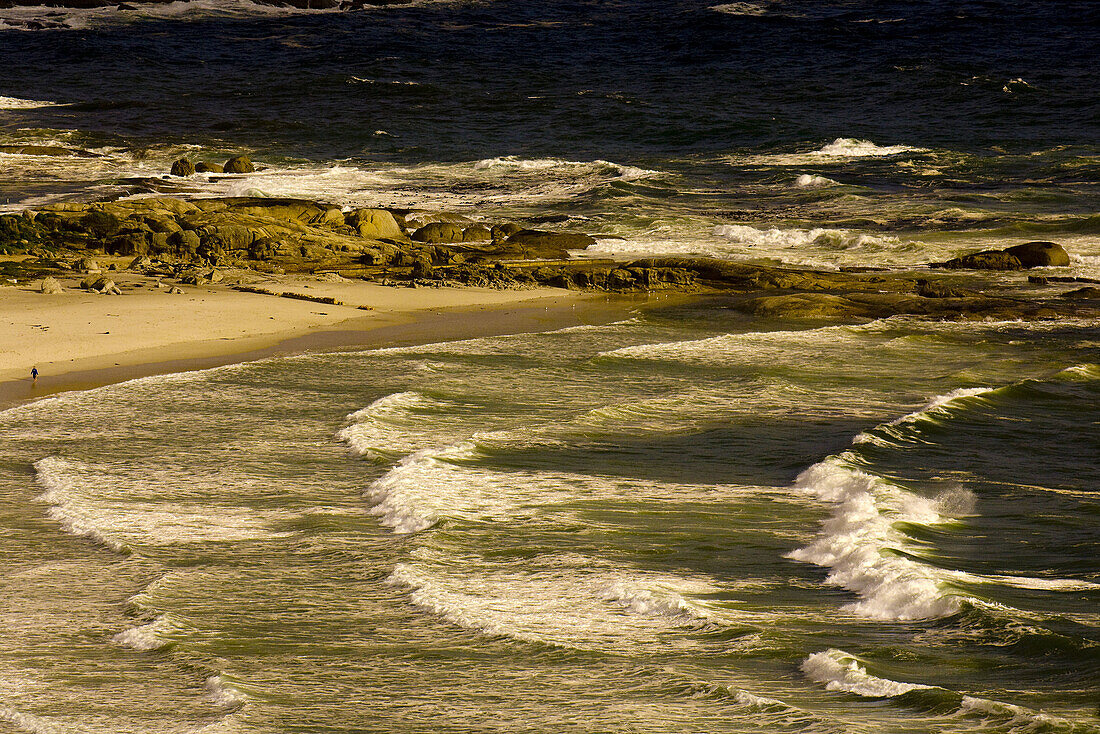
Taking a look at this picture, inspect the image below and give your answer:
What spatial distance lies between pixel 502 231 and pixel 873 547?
1788 cm

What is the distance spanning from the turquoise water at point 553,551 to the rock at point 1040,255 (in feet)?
27.2

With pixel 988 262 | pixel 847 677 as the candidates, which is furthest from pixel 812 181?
pixel 847 677

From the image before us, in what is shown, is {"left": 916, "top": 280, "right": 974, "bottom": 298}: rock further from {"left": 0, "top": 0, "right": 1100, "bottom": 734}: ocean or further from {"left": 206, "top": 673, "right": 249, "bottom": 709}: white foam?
{"left": 206, "top": 673, "right": 249, "bottom": 709}: white foam

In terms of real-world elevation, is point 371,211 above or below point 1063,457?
above

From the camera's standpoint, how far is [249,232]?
21.7 m

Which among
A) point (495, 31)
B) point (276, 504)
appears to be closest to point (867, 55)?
point (495, 31)

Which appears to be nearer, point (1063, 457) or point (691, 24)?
point (1063, 457)

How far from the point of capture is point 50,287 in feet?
56.2

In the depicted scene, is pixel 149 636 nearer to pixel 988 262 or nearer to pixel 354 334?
pixel 354 334

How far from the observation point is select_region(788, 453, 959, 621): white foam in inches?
271

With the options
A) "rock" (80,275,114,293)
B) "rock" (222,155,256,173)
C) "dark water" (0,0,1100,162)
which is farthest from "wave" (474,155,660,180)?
"rock" (80,275,114,293)

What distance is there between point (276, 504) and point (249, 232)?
13.7 meters

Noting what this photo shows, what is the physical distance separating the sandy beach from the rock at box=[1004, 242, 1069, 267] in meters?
8.08

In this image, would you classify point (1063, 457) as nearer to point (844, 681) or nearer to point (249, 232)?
point (844, 681)
